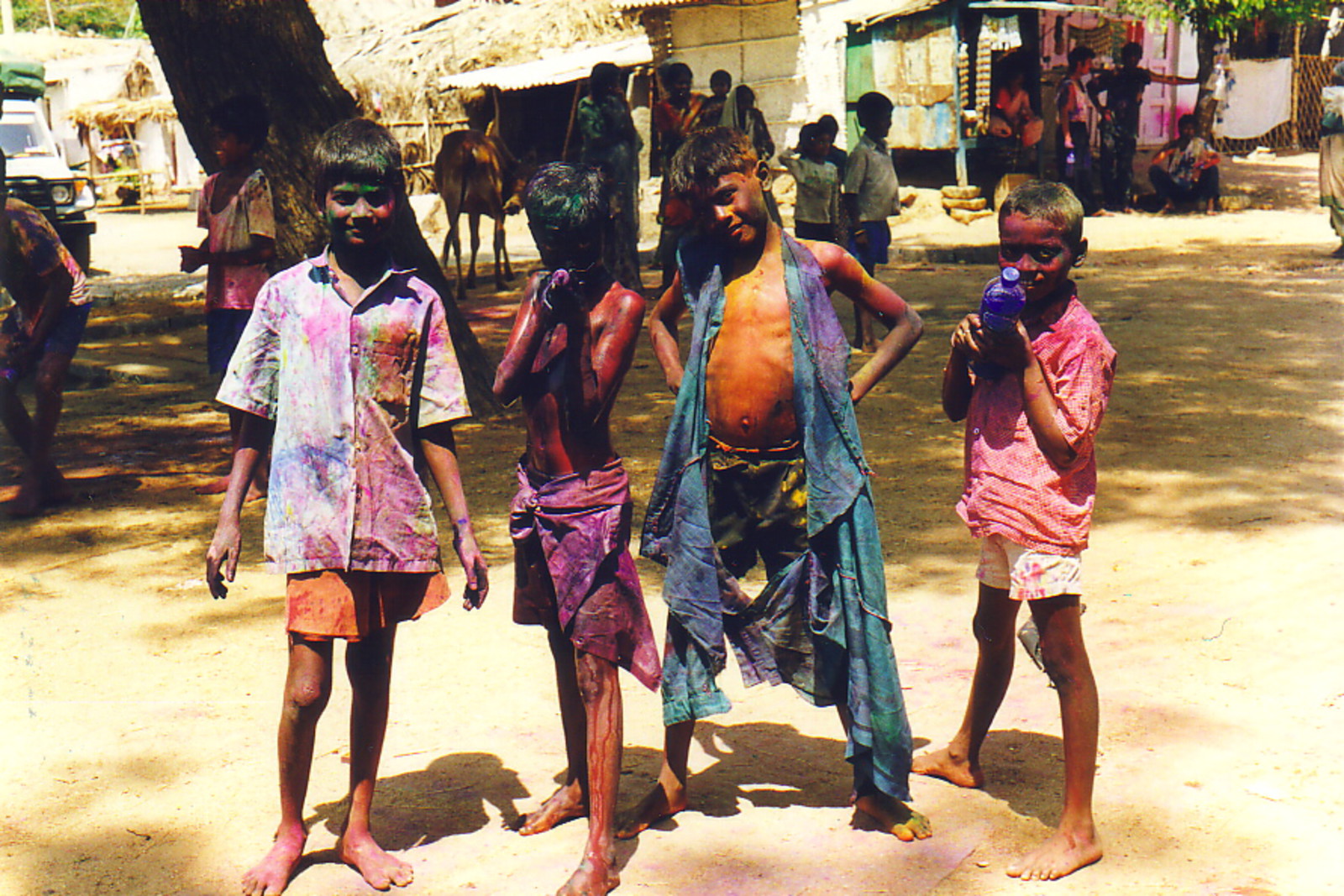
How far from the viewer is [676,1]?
59.2ft

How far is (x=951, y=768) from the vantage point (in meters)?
3.50

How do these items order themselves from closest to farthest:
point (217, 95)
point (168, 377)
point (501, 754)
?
point (501, 754) → point (217, 95) → point (168, 377)

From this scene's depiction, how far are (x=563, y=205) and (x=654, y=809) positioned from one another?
1410 millimetres

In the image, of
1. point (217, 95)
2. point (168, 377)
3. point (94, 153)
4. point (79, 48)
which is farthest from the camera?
point (79, 48)

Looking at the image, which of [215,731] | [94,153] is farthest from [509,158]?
[94,153]

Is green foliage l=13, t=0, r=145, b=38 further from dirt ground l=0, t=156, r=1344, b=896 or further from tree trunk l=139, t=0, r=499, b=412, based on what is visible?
dirt ground l=0, t=156, r=1344, b=896

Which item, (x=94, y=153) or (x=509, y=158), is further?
(x=94, y=153)

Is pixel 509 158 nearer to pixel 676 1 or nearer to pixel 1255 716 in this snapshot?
pixel 676 1

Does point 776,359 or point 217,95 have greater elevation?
point 217,95

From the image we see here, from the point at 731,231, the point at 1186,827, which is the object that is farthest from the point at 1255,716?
the point at 731,231

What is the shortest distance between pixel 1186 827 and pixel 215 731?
254 cm

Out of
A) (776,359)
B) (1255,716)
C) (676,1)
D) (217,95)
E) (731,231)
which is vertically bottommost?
(1255,716)

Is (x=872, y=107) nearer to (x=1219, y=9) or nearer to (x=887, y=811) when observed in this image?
(x=887, y=811)

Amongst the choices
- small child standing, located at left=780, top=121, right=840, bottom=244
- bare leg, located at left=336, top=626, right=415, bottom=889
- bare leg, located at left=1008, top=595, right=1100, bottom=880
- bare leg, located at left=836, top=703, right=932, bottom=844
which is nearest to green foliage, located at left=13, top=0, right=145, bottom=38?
small child standing, located at left=780, top=121, right=840, bottom=244
